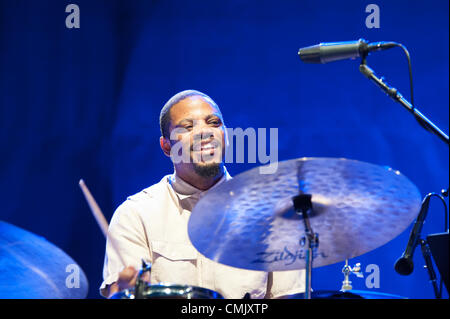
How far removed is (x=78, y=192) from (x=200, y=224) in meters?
1.85

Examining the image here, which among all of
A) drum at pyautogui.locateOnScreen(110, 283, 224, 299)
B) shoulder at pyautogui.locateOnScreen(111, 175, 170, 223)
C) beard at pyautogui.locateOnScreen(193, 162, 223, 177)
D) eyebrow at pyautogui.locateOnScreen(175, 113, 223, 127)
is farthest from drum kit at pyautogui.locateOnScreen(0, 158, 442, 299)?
eyebrow at pyautogui.locateOnScreen(175, 113, 223, 127)

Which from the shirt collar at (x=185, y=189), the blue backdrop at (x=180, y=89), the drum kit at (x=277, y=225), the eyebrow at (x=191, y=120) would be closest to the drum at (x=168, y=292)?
the drum kit at (x=277, y=225)

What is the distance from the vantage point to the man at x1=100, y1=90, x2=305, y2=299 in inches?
93.7

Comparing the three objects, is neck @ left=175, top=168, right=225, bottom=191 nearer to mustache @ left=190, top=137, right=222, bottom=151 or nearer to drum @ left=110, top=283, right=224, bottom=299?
mustache @ left=190, top=137, right=222, bottom=151

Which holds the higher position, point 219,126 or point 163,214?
point 219,126

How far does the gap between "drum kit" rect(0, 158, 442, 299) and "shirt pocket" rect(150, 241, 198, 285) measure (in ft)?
1.74

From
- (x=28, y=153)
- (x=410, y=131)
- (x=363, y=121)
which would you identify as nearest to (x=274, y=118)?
(x=363, y=121)

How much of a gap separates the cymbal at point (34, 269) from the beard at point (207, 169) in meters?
0.90

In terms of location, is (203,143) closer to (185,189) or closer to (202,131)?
(202,131)

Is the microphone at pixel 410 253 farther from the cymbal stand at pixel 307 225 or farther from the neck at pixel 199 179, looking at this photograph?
the neck at pixel 199 179

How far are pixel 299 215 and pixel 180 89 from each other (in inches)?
74.5

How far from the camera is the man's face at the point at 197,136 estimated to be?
2539 millimetres

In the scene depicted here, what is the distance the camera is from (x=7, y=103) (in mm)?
3553

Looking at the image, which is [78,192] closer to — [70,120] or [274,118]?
[70,120]
